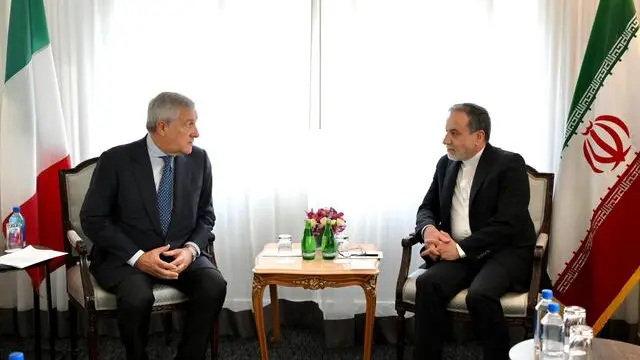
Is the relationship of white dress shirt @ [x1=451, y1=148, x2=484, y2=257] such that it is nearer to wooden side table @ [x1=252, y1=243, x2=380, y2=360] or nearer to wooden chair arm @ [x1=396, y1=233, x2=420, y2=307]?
wooden chair arm @ [x1=396, y1=233, x2=420, y2=307]

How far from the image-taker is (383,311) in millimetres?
4211

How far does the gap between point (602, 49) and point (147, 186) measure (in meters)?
2.41

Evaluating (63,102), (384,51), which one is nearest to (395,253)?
(384,51)

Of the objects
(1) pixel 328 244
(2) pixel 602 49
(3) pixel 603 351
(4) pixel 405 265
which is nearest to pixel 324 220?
(1) pixel 328 244

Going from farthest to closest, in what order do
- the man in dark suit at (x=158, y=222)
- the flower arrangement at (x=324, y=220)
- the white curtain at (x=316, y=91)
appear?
the white curtain at (x=316, y=91)
the flower arrangement at (x=324, y=220)
the man in dark suit at (x=158, y=222)

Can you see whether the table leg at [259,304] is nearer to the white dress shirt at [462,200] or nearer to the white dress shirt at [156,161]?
the white dress shirt at [156,161]

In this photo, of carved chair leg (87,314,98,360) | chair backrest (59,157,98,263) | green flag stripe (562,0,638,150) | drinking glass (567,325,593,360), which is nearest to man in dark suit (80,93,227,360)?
carved chair leg (87,314,98,360)

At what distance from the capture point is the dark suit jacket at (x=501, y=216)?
346 centimetres

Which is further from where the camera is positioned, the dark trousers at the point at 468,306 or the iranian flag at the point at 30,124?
the iranian flag at the point at 30,124

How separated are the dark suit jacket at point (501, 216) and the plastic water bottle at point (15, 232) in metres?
2.07

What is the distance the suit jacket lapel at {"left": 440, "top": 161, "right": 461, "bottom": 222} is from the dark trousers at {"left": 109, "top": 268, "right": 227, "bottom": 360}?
1217 millimetres

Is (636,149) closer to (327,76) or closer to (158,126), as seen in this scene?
Answer: (327,76)

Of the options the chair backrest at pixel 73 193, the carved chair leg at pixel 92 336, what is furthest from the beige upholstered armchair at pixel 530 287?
the chair backrest at pixel 73 193

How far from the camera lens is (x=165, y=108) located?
3.46m
